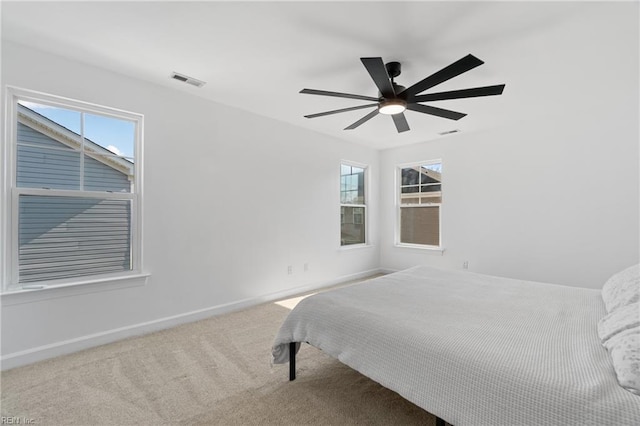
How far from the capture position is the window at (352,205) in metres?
5.05

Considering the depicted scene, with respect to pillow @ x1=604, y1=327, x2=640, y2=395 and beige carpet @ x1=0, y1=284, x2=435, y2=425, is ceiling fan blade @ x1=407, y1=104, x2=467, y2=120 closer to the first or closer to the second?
pillow @ x1=604, y1=327, x2=640, y2=395

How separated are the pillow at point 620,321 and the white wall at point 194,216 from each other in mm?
3202

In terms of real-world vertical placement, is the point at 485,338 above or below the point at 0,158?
below

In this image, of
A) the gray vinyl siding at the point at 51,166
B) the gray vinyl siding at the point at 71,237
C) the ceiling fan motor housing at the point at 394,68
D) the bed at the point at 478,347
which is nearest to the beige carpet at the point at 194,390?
the bed at the point at 478,347

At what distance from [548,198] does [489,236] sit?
0.88 meters

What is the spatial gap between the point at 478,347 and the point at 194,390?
1.80 metres

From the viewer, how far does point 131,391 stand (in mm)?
1934

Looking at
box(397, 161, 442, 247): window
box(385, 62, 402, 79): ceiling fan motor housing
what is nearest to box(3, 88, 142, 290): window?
box(385, 62, 402, 79): ceiling fan motor housing

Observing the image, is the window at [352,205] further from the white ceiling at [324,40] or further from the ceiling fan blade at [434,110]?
the ceiling fan blade at [434,110]

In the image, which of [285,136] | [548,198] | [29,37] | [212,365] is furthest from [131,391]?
[548,198]

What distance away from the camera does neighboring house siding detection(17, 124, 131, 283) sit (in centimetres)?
233

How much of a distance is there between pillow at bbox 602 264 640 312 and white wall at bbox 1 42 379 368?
10.6 ft

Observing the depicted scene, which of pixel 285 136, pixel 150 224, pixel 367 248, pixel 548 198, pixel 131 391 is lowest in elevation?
pixel 131 391

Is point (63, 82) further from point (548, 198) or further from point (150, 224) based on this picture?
point (548, 198)
